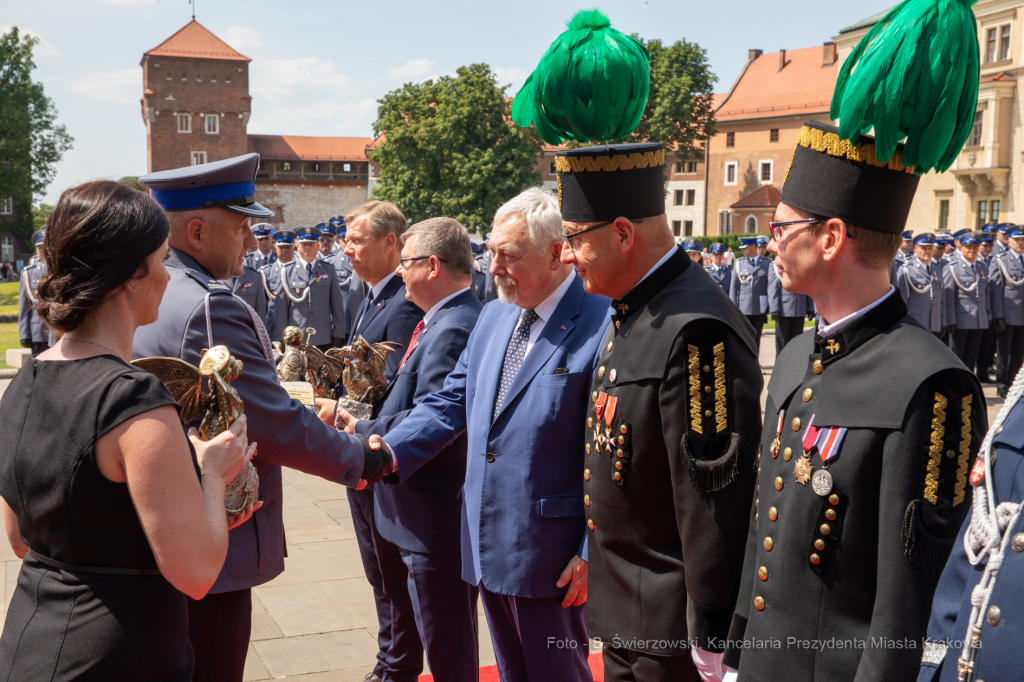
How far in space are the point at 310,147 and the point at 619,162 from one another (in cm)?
7553

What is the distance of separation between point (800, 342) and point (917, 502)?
2.11 ft

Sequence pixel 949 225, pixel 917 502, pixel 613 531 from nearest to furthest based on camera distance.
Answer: pixel 917 502
pixel 613 531
pixel 949 225

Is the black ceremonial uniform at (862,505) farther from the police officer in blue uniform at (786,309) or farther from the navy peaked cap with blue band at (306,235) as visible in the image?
the police officer in blue uniform at (786,309)

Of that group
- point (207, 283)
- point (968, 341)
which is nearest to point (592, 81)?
point (207, 283)

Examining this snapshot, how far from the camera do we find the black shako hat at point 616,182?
2.77 metres

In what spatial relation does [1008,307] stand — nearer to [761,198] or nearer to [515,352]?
[515,352]

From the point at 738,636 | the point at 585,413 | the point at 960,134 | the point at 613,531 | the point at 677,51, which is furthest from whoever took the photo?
the point at 677,51

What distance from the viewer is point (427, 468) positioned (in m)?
3.64

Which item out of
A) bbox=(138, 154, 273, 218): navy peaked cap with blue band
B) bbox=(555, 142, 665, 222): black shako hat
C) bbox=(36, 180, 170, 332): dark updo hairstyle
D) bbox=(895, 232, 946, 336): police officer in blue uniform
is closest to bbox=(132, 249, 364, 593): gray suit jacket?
bbox=(138, 154, 273, 218): navy peaked cap with blue band

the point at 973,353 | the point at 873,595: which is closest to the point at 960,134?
the point at 873,595

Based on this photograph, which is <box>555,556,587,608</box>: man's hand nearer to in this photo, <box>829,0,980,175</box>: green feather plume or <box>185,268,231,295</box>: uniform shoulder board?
<box>185,268,231,295</box>: uniform shoulder board

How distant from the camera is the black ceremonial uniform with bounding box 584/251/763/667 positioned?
7.68ft

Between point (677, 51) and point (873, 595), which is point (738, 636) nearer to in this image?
point (873, 595)

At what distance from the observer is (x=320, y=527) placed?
6273 mm
